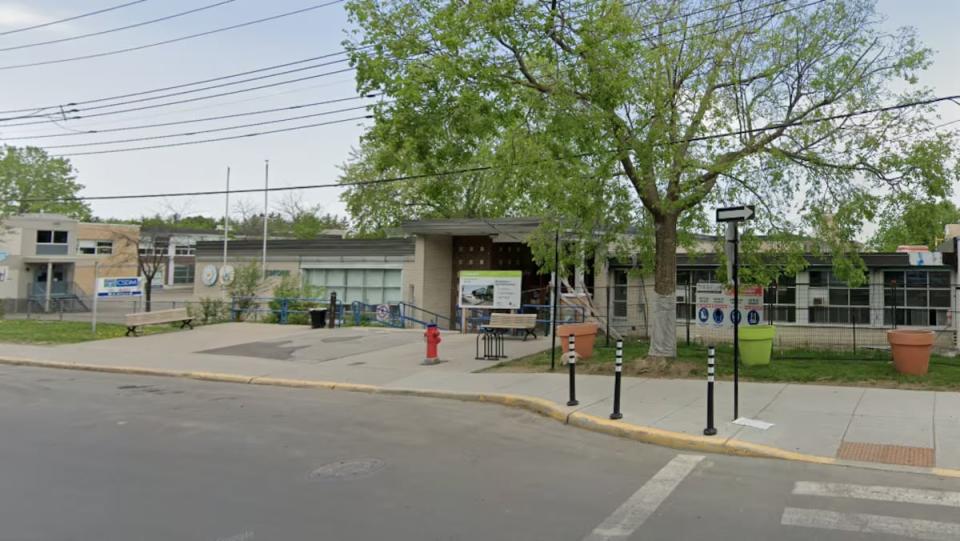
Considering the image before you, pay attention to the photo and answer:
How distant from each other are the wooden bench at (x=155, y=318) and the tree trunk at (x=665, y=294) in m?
16.9

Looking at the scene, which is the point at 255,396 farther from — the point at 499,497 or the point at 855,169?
the point at 855,169

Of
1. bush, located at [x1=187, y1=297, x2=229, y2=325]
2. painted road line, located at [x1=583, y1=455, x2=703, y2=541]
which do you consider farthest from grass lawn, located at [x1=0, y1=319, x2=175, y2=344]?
painted road line, located at [x1=583, y1=455, x2=703, y2=541]

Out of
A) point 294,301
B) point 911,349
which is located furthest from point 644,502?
point 294,301

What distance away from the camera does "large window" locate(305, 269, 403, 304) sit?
28.3 meters

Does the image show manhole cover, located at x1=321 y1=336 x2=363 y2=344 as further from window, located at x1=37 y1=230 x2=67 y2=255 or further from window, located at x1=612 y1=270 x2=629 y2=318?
window, located at x1=37 y1=230 x2=67 y2=255

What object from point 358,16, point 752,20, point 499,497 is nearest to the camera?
point 499,497

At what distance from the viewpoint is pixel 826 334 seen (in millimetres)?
19797

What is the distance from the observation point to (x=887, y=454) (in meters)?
6.87

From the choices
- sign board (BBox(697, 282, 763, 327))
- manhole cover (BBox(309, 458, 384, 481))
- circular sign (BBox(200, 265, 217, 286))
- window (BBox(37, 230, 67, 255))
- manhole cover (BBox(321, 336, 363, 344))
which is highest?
window (BBox(37, 230, 67, 255))

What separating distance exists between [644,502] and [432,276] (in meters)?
22.4

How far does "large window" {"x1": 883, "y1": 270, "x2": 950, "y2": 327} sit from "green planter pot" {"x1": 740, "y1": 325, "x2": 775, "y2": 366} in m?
9.56

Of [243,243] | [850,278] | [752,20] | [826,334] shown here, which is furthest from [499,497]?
[243,243]

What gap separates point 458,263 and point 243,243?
12.5m

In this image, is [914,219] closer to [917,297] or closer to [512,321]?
[512,321]
